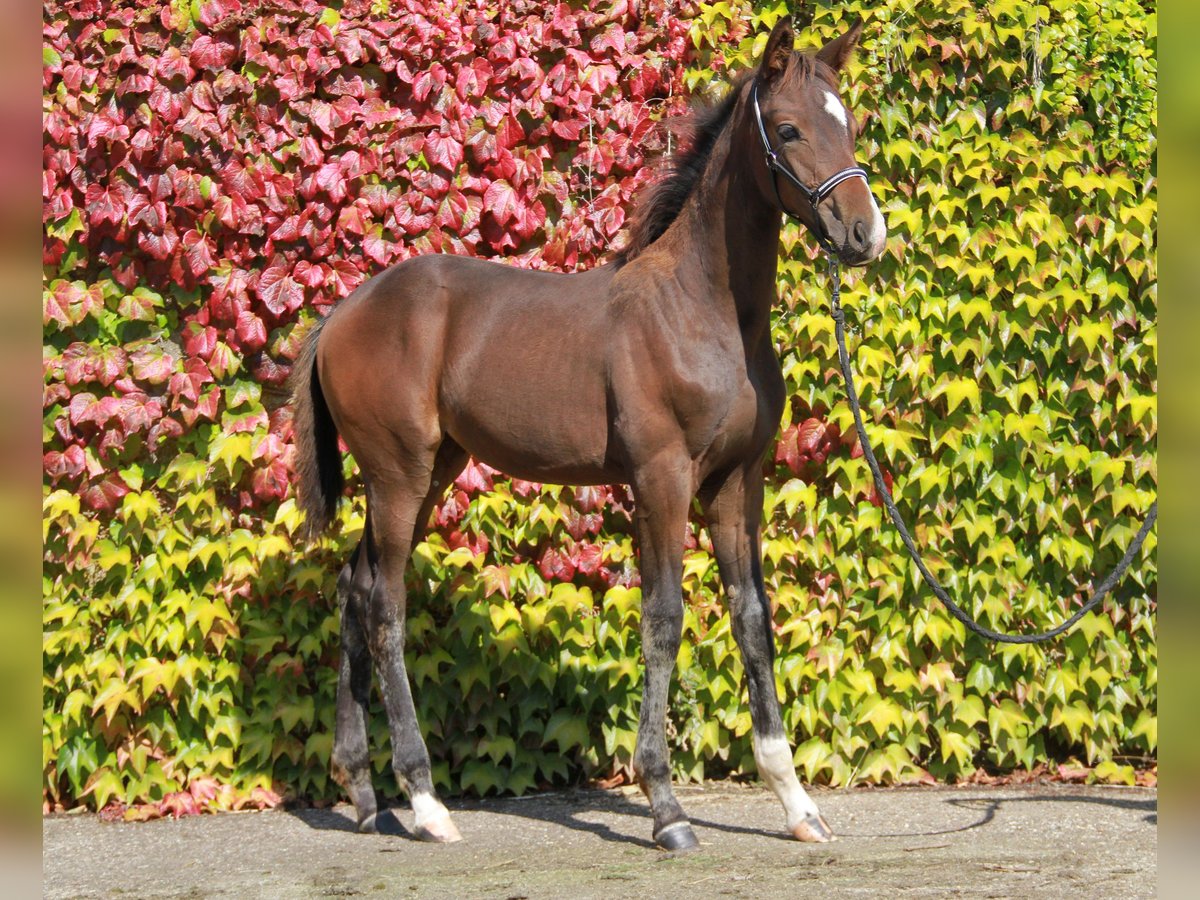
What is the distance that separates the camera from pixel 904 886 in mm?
3674

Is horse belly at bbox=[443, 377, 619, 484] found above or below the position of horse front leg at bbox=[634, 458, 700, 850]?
above

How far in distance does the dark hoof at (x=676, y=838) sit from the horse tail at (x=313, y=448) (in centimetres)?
179

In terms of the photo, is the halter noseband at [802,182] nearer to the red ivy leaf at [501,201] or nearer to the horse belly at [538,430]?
the horse belly at [538,430]

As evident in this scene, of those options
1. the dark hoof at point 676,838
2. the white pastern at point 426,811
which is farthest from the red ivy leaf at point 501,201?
the dark hoof at point 676,838

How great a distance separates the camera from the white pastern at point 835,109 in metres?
4.07

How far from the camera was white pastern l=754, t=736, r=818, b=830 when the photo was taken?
4434 millimetres

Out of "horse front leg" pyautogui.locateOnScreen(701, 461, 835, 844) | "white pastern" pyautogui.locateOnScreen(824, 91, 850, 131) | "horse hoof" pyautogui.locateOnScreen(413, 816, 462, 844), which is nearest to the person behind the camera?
"white pastern" pyautogui.locateOnScreen(824, 91, 850, 131)

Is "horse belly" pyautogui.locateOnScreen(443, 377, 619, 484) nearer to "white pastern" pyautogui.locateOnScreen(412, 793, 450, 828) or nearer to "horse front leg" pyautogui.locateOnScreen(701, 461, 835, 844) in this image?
"horse front leg" pyautogui.locateOnScreen(701, 461, 835, 844)

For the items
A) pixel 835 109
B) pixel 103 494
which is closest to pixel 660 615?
pixel 835 109

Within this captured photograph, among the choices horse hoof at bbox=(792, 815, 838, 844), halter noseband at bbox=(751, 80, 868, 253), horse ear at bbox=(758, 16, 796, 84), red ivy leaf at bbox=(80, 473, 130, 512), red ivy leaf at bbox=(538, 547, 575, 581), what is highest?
horse ear at bbox=(758, 16, 796, 84)

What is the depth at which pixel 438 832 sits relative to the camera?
4633mm

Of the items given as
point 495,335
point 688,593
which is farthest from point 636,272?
point 688,593

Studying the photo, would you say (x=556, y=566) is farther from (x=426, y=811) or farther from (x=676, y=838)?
(x=676, y=838)

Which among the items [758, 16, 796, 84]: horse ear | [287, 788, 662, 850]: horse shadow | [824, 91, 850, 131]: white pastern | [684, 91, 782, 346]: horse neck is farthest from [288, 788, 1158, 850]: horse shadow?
[758, 16, 796, 84]: horse ear
